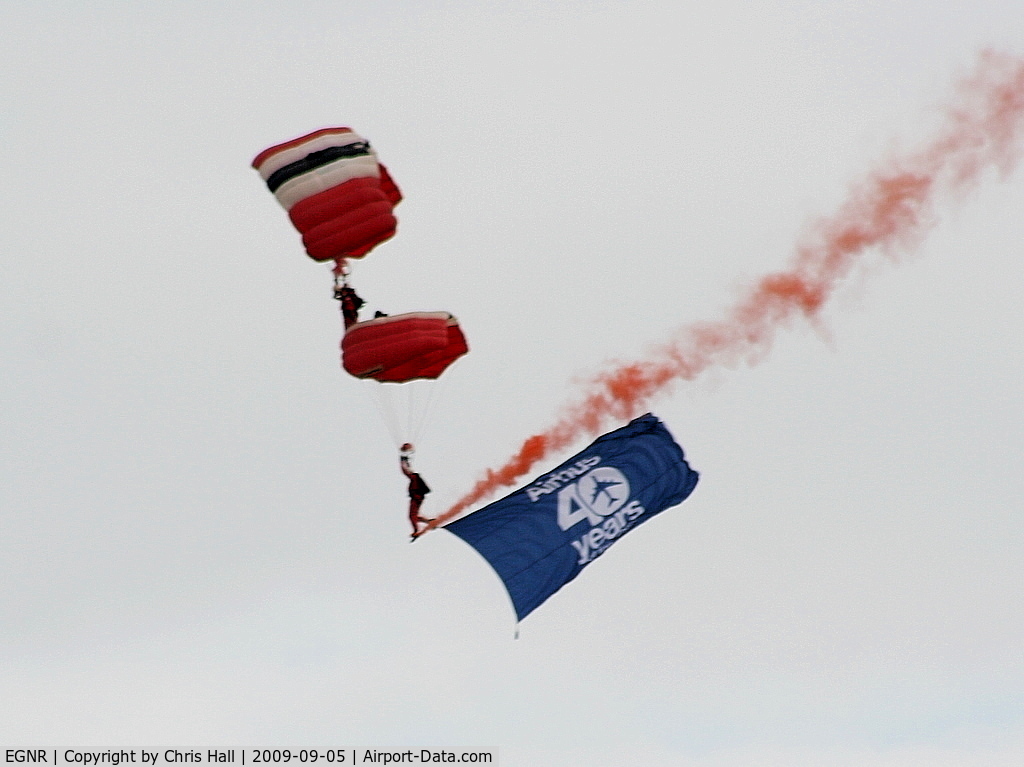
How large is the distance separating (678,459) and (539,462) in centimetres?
195

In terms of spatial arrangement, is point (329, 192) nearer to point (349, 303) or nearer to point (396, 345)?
point (349, 303)

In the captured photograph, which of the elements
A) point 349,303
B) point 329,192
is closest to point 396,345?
point 349,303

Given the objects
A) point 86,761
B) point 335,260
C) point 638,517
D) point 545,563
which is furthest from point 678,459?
point 86,761

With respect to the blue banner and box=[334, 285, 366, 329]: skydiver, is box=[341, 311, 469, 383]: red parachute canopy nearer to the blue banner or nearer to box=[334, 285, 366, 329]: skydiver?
box=[334, 285, 366, 329]: skydiver

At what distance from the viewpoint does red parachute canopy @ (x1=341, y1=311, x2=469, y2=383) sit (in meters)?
28.7

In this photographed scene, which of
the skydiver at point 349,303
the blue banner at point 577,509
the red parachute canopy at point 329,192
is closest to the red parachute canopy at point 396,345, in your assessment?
the skydiver at point 349,303

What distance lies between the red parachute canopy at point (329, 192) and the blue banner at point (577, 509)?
382 centimetres

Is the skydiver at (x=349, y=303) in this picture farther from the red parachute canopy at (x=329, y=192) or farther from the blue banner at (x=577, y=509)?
the blue banner at (x=577, y=509)

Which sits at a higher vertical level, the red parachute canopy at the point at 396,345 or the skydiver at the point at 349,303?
the skydiver at the point at 349,303

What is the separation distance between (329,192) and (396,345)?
81.6 inches

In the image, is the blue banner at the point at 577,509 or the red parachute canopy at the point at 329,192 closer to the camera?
the blue banner at the point at 577,509

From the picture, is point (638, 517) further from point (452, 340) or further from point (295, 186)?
point (295, 186)

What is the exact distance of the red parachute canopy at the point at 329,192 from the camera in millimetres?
28719

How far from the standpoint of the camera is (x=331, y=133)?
1141 inches
